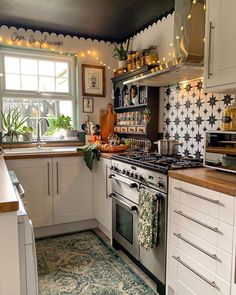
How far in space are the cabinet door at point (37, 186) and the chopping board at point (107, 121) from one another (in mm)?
1015

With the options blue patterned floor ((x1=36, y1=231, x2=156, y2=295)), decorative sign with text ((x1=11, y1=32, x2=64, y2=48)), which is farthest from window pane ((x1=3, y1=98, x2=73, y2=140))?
blue patterned floor ((x1=36, y1=231, x2=156, y2=295))

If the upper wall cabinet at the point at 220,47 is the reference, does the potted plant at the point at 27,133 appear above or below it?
below

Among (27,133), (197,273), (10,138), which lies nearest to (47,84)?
(27,133)

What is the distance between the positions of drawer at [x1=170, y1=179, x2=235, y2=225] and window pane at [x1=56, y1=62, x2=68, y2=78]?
2358 mm

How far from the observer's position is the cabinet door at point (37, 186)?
8.70 feet

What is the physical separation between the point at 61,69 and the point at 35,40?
0.46m

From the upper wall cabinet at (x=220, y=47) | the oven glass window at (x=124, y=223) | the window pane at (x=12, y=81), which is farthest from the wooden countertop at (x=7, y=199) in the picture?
the window pane at (x=12, y=81)

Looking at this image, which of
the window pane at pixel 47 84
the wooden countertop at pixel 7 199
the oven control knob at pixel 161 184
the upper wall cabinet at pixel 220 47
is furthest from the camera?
the window pane at pixel 47 84

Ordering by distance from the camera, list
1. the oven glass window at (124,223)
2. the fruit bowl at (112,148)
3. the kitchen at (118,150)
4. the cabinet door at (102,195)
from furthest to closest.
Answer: the fruit bowl at (112,148), the cabinet door at (102,195), the oven glass window at (124,223), the kitchen at (118,150)

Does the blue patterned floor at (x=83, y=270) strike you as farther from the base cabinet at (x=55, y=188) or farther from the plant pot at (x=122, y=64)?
the plant pot at (x=122, y=64)

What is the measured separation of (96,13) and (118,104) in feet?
3.86

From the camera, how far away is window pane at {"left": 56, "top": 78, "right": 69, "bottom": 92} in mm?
3406

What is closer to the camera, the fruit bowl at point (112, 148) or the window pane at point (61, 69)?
the fruit bowl at point (112, 148)

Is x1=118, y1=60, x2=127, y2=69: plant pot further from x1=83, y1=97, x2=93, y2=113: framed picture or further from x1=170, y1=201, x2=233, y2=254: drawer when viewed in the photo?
x1=170, y1=201, x2=233, y2=254: drawer
